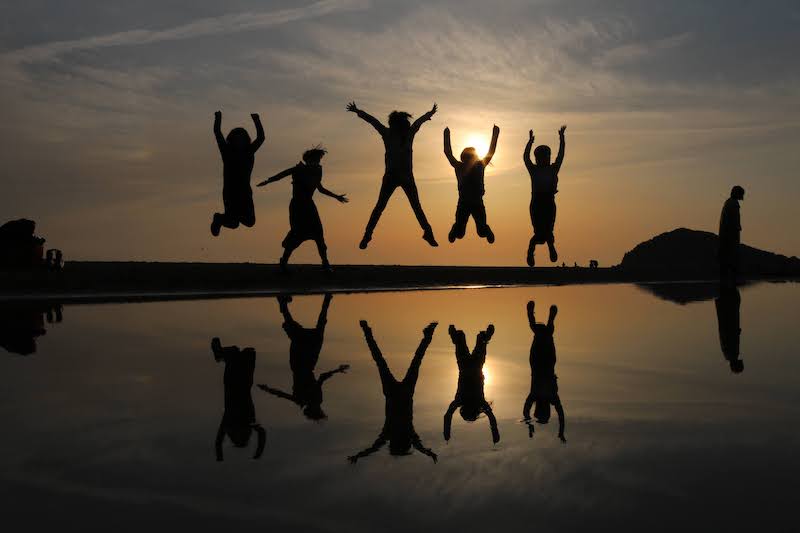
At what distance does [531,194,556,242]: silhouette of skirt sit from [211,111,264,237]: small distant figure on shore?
6.03 metres

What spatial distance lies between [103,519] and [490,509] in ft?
4.98

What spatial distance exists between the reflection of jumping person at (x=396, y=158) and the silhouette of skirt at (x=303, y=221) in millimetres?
1483

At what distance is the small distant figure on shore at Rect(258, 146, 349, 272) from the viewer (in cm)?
1703

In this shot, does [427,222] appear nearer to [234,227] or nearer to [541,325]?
[234,227]

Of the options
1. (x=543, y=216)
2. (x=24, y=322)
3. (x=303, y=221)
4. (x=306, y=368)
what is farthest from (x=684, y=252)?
(x=306, y=368)

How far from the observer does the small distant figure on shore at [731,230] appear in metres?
23.5

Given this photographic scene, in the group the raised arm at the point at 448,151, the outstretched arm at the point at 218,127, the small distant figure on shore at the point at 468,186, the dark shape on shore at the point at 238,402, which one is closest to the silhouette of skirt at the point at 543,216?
the small distant figure on shore at the point at 468,186

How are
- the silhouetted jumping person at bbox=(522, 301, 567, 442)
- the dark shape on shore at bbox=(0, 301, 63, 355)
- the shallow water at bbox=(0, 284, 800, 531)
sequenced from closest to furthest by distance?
1. the shallow water at bbox=(0, 284, 800, 531)
2. the silhouetted jumping person at bbox=(522, 301, 567, 442)
3. the dark shape on shore at bbox=(0, 301, 63, 355)

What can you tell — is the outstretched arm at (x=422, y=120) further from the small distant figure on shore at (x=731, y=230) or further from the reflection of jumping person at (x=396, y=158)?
the small distant figure on shore at (x=731, y=230)

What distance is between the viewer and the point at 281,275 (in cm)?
1909

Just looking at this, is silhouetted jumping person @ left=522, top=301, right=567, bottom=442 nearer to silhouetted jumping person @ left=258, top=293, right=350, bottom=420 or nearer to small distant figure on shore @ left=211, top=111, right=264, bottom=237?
silhouetted jumping person @ left=258, top=293, right=350, bottom=420

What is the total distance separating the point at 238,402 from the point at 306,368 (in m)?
1.78

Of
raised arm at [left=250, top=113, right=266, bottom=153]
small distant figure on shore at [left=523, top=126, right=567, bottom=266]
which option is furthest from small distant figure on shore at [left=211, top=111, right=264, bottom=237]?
small distant figure on shore at [left=523, top=126, right=567, bottom=266]

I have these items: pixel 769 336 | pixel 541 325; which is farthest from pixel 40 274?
pixel 769 336
